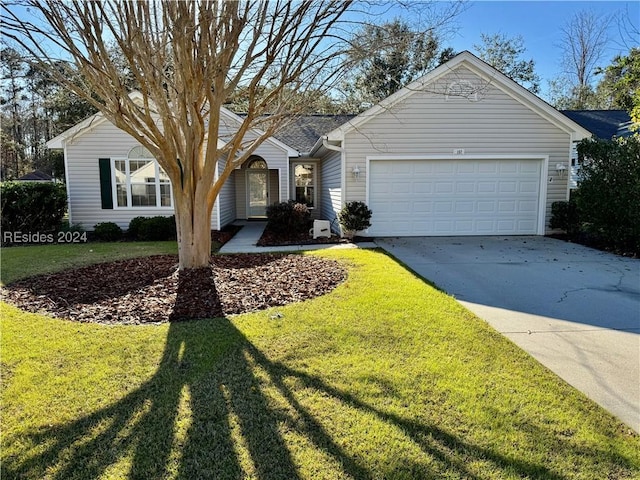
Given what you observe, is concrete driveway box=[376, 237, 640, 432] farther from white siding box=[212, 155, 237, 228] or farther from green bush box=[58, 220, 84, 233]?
green bush box=[58, 220, 84, 233]

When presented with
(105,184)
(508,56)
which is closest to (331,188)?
(105,184)

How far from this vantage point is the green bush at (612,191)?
8.42 meters

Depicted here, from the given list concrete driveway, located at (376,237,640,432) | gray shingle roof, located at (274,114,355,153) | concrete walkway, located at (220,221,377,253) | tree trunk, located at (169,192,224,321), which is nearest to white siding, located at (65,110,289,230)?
concrete walkway, located at (220,221,377,253)

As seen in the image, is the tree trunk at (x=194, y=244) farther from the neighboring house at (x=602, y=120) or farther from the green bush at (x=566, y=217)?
the neighboring house at (x=602, y=120)

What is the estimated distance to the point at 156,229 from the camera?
1159 cm

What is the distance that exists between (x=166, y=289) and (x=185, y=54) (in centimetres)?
329

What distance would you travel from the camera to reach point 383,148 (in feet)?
35.6

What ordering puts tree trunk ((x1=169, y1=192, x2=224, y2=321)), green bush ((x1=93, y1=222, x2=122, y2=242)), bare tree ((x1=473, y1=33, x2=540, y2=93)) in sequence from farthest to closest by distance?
bare tree ((x1=473, y1=33, x2=540, y2=93)), green bush ((x1=93, y1=222, x2=122, y2=242)), tree trunk ((x1=169, y1=192, x2=224, y2=321))

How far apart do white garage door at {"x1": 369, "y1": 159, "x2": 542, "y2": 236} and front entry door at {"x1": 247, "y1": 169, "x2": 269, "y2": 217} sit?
7.07m

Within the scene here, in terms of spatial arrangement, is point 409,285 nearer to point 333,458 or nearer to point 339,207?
point 333,458

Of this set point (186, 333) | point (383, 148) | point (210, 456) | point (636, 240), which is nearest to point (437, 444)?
point (210, 456)

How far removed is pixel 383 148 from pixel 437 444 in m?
9.26

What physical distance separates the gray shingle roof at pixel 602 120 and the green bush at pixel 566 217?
6705 mm

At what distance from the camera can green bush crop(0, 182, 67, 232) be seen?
10922 millimetres
